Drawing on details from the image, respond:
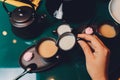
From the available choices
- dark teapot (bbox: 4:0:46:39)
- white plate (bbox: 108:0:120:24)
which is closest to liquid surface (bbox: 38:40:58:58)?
dark teapot (bbox: 4:0:46:39)

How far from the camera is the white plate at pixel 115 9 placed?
1806 mm

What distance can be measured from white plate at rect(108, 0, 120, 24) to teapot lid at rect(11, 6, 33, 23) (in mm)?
555

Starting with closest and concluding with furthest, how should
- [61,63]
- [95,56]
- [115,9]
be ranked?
1. [95,56]
2. [61,63]
3. [115,9]

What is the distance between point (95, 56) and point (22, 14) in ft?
1.75

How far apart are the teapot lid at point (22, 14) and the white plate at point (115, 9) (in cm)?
56

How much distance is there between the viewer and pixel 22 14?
168 cm

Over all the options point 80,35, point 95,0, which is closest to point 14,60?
point 80,35

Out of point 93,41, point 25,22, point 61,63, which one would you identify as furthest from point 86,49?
point 25,22

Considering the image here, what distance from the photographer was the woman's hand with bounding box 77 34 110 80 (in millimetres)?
1515

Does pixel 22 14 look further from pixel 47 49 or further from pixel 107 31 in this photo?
pixel 107 31

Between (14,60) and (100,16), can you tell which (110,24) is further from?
(14,60)

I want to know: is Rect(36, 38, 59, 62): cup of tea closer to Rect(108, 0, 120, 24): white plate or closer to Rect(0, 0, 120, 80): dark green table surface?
Rect(0, 0, 120, 80): dark green table surface

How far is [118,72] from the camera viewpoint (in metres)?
1.59

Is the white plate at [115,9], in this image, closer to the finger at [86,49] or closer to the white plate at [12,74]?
the finger at [86,49]
